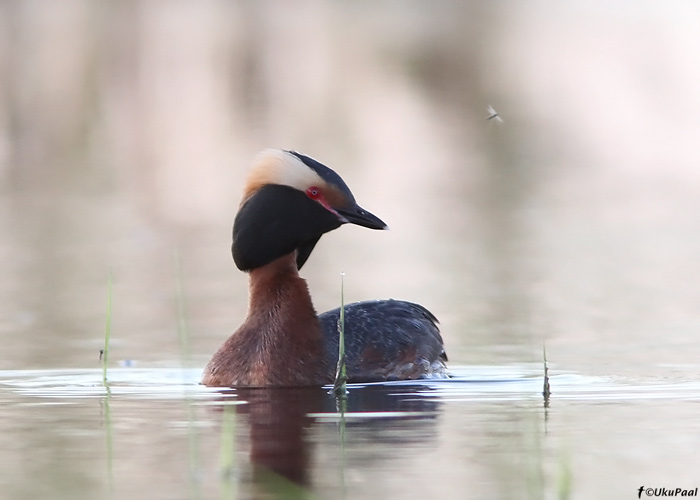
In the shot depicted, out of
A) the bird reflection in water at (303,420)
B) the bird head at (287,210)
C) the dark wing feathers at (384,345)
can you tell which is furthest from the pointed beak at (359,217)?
the bird reflection in water at (303,420)

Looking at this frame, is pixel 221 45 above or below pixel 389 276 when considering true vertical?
above

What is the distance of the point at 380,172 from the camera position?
77.7ft


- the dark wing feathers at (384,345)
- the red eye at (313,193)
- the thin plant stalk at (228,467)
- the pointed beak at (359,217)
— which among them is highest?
the red eye at (313,193)

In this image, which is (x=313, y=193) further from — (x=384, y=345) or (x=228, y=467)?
(x=228, y=467)

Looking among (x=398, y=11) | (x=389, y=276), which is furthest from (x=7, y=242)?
(x=398, y=11)

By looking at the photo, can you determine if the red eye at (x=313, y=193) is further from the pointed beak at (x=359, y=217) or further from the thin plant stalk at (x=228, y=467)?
the thin plant stalk at (x=228, y=467)

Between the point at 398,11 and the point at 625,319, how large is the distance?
170ft

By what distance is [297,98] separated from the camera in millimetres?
34250

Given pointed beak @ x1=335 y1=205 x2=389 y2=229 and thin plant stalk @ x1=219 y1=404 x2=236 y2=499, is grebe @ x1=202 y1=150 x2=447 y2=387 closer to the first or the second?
pointed beak @ x1=335 y1=205 x2=389 y2=229

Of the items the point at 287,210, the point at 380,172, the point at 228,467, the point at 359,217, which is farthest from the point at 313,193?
the point at 380,172

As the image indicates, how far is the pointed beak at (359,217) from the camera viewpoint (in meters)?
10.4

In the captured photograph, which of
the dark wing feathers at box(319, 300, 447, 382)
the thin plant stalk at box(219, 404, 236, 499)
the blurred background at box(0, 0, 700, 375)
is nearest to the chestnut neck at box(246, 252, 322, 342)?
the dark wing feathers at box(319, 300, 447, 382)

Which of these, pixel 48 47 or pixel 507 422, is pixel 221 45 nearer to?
pixel 48 47

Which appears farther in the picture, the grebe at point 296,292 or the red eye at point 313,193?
the red eye at point 313,193
